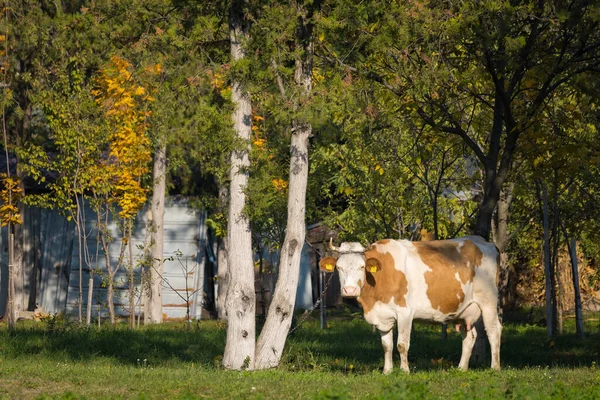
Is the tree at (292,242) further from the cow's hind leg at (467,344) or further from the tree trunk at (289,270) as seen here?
the cow's hind leg at (467,344)

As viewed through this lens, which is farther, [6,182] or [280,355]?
[6,182]

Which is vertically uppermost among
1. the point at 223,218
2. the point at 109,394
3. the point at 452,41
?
the point at 452,41

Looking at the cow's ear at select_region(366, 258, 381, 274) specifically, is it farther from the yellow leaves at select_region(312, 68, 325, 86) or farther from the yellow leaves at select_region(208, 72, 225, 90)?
the yellow leaves at select_region(208, 72, 225, 90)

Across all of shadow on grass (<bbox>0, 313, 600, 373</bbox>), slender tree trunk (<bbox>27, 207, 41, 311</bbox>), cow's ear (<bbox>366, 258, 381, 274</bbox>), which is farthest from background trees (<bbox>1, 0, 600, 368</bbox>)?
slender tree trunk (<bbox>27, 207, 41, 311</bbox>)

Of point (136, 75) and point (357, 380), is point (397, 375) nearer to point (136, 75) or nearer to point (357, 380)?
point (357, 380)

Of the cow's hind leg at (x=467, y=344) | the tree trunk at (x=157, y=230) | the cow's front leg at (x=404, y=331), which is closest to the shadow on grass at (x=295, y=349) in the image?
the cow's hind leg at (x=467, y=344)

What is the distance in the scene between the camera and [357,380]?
48.2 ft

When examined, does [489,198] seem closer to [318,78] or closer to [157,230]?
[318,78]

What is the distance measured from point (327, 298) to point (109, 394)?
27.3 metres

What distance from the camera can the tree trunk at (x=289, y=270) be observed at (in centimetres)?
1752

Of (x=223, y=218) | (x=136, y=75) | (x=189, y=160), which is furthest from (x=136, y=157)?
(x=136, y=75)

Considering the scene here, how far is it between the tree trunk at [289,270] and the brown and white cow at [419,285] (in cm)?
58

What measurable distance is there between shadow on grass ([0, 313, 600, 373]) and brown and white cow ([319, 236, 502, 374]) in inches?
32.2

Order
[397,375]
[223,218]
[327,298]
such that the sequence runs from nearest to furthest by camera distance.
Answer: [397,375], [223,218], [327,298]
